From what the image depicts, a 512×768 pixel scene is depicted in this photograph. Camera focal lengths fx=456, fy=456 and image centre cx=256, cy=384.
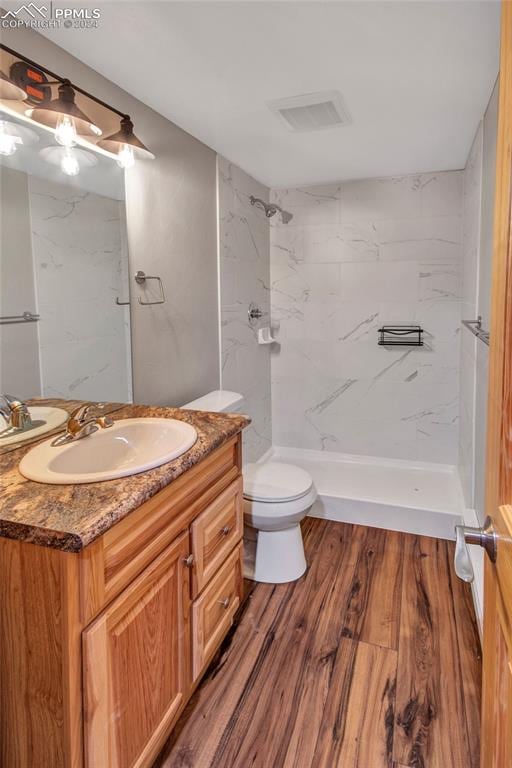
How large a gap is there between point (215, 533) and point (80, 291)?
97 cm

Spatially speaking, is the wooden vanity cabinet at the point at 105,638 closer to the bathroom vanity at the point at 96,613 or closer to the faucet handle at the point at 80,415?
the bathroom vanity at the point at 96,613

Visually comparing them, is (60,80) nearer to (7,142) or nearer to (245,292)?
(7,142)

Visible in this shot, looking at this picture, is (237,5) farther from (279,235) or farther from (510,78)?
(279,235)

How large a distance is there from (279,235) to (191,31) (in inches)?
80.6

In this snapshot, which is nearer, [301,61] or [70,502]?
[70,502]

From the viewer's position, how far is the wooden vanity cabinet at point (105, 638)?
3.09ft

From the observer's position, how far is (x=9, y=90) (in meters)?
1.33

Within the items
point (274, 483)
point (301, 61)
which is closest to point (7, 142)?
point (301, 61)

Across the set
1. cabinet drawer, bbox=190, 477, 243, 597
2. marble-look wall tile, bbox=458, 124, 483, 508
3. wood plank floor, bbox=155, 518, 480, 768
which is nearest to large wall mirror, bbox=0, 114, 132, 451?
cabinet drawer, bbox=190, 477, 243, 597

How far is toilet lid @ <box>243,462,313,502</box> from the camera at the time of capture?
214 centimetres

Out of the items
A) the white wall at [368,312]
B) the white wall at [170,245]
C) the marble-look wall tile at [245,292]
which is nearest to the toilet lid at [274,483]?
the white wall at [170,245]

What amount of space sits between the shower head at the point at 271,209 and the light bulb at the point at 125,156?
141 cm

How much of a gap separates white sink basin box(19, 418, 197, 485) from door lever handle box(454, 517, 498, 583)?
2.48 feet

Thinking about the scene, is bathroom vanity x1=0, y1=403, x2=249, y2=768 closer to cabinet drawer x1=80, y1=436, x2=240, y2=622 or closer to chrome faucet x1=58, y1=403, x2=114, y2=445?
cabinet drawer x1=80, y1=436, x2=240, y2=622
